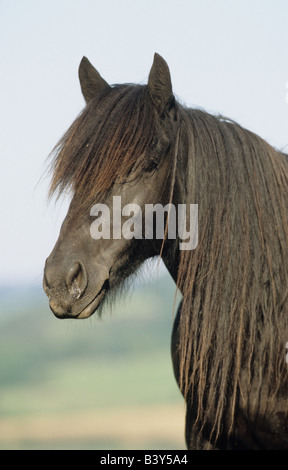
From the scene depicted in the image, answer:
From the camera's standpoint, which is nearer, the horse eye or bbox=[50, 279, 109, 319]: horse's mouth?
bbox=[50, 279, 109, 319]: horse's mouth

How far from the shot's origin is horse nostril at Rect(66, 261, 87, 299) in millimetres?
2332

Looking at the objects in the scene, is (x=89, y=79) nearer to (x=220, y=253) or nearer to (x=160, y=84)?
(x=160, y=84)

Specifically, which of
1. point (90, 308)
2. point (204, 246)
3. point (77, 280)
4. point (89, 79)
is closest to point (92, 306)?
point (90, 308)

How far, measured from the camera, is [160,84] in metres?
2.67

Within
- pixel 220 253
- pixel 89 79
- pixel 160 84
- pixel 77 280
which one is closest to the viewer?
pixel 77 280

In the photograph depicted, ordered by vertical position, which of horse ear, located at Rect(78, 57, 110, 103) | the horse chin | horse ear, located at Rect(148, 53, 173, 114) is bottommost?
the horse chin

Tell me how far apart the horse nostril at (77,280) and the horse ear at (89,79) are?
112 centimetres

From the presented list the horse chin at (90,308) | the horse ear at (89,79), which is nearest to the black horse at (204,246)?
the horse chin at (90,308)

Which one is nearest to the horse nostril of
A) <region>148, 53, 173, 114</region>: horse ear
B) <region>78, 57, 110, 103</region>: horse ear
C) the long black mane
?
the long black mane

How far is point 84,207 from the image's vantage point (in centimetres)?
247

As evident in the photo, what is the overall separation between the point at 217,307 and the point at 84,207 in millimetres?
745

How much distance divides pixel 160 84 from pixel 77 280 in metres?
1.03

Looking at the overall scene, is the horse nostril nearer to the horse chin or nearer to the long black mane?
the horse chin
